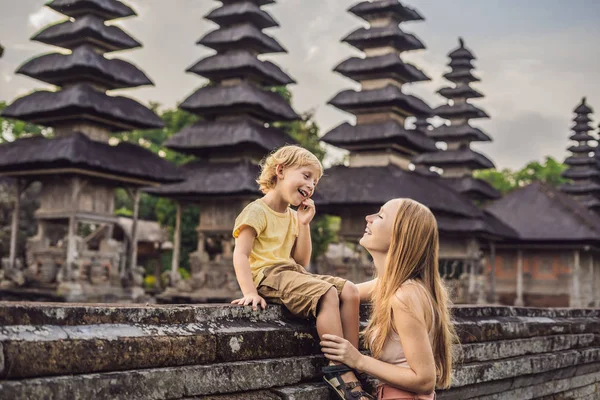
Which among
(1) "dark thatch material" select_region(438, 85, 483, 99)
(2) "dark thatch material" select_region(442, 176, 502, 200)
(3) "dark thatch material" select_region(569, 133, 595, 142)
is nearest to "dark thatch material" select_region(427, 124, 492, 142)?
(1) "dark thatch material" select_region(438, 85, 483, 99)

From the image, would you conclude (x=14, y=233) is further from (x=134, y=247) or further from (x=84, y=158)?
(x=84, y=158)

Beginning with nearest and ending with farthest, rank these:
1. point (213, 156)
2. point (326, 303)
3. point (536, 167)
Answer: point (326, 303)
point (213, 156)
point (536, 167)

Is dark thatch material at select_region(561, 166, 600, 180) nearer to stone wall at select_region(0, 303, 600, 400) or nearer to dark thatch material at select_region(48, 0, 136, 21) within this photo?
dark thatch material at select_region(48, 0, 136, 21)

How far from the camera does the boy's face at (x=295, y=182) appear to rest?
3.99 meters

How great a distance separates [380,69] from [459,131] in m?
8.46

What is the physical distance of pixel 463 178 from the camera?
34.0 meters

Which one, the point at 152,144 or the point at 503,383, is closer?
the point at 503,383

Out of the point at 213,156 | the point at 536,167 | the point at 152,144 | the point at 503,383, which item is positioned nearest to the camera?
the point at 503,383

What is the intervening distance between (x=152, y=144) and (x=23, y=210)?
59.5 ft

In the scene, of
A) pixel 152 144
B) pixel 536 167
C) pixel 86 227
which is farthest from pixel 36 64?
pixel 536 167

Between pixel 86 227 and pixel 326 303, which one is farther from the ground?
pixel 86 227

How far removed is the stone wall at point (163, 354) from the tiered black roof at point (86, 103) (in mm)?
17966

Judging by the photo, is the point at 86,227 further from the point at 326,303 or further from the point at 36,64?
the point at 326,303

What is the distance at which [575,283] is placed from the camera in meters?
32.5
